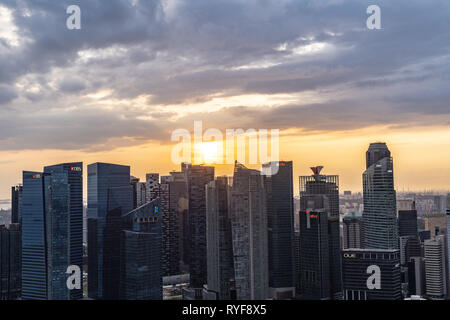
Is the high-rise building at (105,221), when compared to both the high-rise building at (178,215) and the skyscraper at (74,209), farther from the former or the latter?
the high-rise building at (178,215)

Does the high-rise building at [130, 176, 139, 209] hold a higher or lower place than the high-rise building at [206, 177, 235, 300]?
higher

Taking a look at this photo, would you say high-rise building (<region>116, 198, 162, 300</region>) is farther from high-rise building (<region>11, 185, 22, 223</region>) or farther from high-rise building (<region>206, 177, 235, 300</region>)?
high-rise building (<region>11, 185, 22, 223</region>)

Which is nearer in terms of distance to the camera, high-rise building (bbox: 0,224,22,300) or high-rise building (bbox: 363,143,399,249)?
high-rise building (bbox: 0,224,22,300)

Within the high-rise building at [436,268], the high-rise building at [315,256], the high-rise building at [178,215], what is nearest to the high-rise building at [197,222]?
the high-rise building at [178,215]

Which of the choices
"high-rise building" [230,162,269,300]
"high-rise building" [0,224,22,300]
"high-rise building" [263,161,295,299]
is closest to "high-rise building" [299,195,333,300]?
"high-rise building" [263,161,295,299]

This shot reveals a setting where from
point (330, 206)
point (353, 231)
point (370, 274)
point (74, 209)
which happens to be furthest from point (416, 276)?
point (74, 209)

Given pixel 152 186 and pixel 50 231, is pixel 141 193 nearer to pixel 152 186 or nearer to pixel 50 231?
pixel 152 186

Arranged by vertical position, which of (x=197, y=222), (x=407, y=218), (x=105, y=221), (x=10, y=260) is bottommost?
(x=10, y=260)
